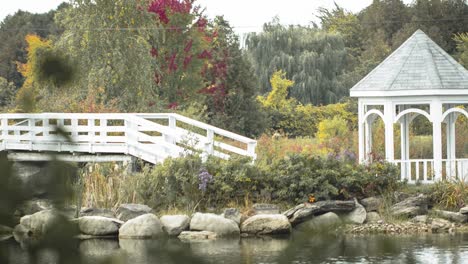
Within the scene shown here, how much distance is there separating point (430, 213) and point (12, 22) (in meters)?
37.2

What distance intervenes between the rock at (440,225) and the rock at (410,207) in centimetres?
32

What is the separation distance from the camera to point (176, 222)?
649 inches

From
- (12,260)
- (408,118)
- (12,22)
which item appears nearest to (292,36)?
(12,22)

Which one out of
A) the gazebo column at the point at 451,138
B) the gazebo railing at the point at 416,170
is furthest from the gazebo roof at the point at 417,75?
the gazebo railing at the point at 416,170

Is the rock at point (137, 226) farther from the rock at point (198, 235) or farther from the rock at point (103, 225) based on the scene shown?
the rock at point (198, 235)

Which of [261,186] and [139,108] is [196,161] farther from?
[139,108]

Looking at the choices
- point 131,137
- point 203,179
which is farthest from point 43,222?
point 131,137

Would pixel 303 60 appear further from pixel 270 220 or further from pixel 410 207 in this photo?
pixel 270 220

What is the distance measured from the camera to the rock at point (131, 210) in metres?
17.2

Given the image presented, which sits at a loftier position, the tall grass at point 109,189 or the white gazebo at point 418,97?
the white gazebo at point 418,97

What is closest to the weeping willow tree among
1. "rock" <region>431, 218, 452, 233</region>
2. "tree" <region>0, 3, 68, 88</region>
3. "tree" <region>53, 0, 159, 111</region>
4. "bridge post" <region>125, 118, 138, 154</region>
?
"tree" <region>0, 3, 68, 88</region>

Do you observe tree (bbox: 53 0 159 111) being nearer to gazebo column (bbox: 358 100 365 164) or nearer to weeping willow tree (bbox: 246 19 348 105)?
gazebo column (bbox: 358 100 365 164)

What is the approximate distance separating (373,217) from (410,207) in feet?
2.15

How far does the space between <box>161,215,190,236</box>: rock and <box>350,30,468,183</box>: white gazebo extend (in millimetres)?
3728
